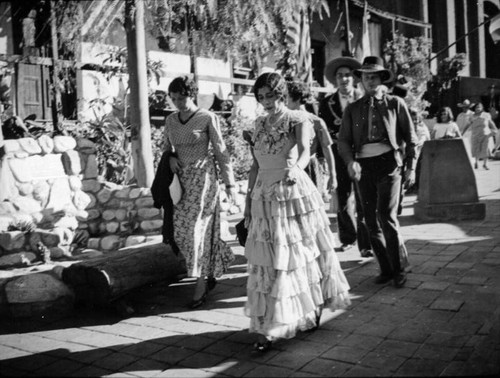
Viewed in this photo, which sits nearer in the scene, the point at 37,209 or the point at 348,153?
the point at 348,153

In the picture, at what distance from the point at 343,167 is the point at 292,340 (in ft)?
10.1

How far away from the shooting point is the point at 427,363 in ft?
10.8

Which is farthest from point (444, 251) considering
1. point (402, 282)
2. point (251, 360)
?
point (251, 360)

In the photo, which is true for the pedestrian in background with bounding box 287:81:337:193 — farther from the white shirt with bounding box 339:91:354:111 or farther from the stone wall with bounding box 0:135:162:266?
the stone wall with bounding box 0:135:162:266

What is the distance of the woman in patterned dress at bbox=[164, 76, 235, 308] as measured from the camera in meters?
4.84

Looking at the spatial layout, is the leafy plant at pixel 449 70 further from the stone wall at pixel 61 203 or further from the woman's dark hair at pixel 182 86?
the woman's dark hair at pixel 182 86

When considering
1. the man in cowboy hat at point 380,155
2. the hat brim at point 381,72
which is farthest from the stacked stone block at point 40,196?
the hat brim at point 381,72

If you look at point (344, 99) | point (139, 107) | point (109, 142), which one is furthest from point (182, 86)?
point (109, 142)

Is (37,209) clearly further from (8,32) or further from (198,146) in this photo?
(8,32)

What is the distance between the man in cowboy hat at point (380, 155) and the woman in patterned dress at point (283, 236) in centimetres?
125

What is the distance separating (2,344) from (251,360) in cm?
196

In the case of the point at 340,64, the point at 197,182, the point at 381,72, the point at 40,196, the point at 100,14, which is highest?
the point at 340,64

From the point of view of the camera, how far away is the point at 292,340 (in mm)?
3828

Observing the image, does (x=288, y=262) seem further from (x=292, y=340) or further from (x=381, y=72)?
(x=381, y=72)
